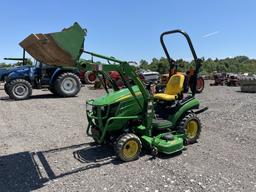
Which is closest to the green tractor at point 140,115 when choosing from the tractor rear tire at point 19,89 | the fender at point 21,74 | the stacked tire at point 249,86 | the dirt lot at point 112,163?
the dirt lot at point 112,163

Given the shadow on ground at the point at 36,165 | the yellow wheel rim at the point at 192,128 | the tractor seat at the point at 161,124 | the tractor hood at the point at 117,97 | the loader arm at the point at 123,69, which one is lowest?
the shadow on ground at the point at 36,165

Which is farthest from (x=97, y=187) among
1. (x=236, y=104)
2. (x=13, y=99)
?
(x=13, y=99)

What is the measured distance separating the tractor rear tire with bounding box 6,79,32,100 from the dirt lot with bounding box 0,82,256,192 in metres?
6.20

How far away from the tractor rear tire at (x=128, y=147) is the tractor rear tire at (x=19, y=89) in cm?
1043

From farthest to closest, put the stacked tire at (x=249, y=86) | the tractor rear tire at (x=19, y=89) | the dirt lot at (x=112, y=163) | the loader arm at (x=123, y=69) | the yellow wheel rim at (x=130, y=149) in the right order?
1. the stacked tire at (x=249, y=86)
2. the tractor rear tire at (x=19, y=89)
3. the yellow wheel rim at (x=130, y=149)
4. the loader arm at (x=123, y=69)
5. the dirt lot at (x=112, y=163)

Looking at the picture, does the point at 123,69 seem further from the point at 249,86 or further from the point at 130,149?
the point at 249,86

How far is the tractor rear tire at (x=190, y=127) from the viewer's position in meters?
6.78

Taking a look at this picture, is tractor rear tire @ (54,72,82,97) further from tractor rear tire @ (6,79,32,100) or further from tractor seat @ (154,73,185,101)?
tractor seat @ (154,73,185,101)

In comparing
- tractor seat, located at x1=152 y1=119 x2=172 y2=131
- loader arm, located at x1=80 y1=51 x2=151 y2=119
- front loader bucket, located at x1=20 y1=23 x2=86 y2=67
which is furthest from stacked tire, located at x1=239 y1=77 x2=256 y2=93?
front loader bucket, located at x1=20 y1=23 x2=86 y2=67

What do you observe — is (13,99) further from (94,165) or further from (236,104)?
(94,165)

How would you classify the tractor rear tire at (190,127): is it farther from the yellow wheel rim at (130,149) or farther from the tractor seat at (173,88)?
the yellow wheel rim at (130,149)

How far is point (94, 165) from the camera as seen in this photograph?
570 cm

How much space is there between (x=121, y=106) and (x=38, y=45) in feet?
5.88

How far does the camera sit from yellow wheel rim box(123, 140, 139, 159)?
5.84 m
